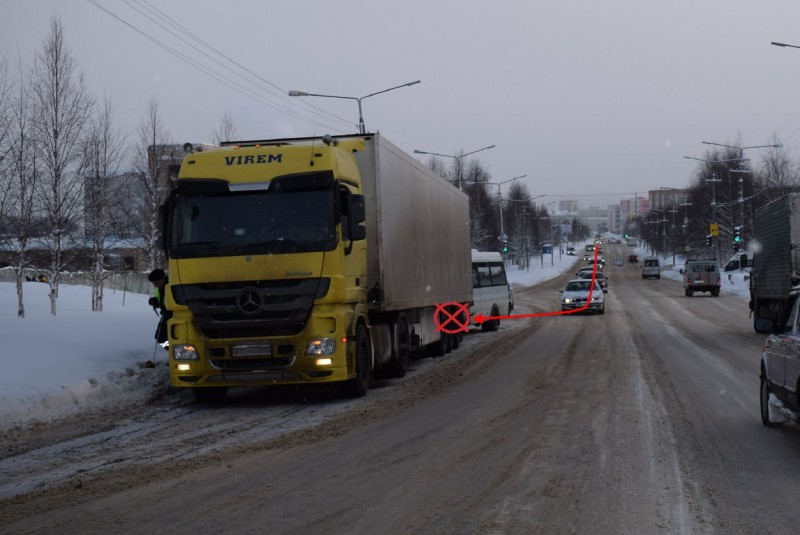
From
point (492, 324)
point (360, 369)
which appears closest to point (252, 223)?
point (360, 369)

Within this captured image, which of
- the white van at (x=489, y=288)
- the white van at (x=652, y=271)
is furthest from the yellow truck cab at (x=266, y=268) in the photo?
the white van at (x=652, y=271)

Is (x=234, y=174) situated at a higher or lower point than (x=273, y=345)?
higher

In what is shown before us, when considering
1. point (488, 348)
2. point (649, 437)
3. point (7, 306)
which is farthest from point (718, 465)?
point (7, 306)

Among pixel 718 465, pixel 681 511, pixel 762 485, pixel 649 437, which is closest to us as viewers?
pixel 681 511

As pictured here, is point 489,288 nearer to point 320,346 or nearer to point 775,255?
point 775,255

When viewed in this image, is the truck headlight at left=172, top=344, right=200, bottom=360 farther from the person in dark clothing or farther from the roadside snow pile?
the person in dark clothing

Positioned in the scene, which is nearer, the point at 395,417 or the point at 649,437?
the point at 649,437

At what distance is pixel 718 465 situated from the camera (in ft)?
25.8

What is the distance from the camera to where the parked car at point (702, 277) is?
53.7 metres

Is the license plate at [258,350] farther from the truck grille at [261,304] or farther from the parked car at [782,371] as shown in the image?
the parked car at [782,371]

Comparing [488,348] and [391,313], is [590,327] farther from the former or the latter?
[391,313]

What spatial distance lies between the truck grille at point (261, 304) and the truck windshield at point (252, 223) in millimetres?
472

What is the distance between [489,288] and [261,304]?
1873cm

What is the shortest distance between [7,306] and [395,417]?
22100mm
